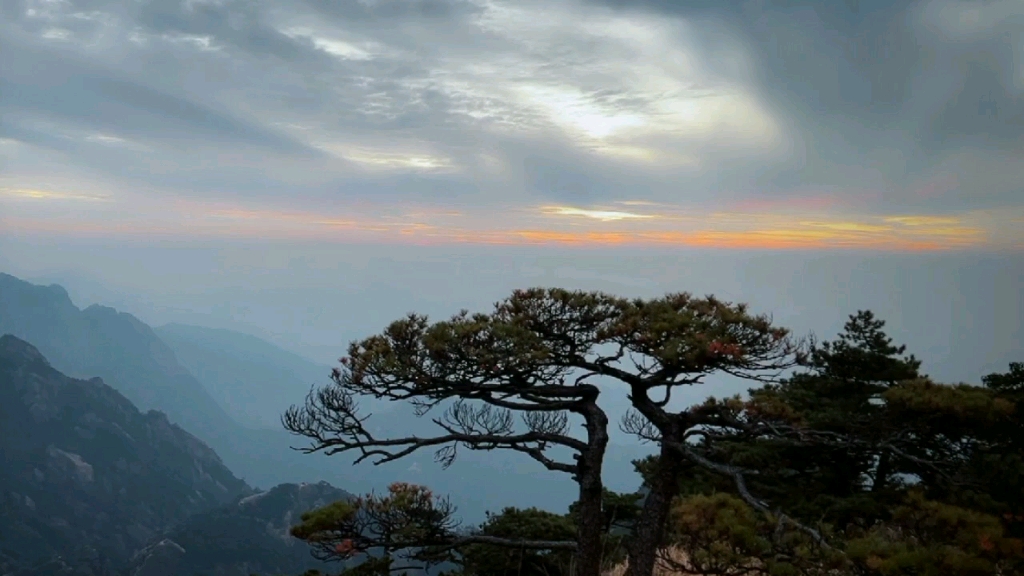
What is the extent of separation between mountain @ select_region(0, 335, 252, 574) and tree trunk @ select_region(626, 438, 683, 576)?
383 feet

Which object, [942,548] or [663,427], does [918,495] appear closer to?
[942,548]

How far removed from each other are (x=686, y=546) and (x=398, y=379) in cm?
452

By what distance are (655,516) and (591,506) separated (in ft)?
2.93

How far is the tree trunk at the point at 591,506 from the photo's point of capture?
8.94m

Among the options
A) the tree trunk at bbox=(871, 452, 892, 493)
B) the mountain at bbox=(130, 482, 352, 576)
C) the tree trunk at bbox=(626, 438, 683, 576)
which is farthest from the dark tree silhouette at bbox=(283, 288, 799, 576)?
the mountain at bbox=(130, 482, 352, 576)

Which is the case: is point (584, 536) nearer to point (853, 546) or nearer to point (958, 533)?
point (853, 546)

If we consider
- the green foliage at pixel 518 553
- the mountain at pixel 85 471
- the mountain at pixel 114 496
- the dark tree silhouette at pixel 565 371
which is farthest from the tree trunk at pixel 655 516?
the mountain at pixel 85 471

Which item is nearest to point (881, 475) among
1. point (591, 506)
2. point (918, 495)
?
point (918, 495)

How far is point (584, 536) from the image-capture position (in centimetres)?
902

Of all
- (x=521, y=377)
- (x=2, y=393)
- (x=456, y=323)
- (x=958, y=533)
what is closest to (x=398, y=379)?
(x=456, y=323)

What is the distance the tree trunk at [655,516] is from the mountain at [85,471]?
11661 centimetres

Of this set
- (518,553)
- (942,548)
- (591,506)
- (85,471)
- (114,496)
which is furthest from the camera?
(85,471)

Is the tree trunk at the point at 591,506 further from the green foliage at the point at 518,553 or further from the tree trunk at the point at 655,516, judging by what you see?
the green foliage at the point at 518,553

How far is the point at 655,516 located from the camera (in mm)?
9125
